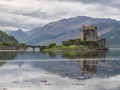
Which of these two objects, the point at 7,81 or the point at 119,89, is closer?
the point at 119,89

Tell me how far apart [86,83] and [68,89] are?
25.2ft

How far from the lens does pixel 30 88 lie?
6362cm

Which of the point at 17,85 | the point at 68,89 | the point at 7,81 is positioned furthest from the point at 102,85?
the point at 7,81

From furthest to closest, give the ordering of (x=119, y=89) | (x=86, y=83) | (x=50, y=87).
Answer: (x=86, y=83)
(x=50, y=87)
(x=119, y=89)

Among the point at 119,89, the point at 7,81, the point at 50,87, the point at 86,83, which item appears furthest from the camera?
the point at 7,81

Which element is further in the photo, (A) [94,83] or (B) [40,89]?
(A) [94,83]

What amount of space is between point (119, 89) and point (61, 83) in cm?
1411

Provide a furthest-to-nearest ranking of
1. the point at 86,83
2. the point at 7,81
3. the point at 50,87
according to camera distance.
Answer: the point at 7,81 < the point at 86,83 < the point at 50,87

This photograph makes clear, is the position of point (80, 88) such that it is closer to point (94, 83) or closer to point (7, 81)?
point (94, 83)

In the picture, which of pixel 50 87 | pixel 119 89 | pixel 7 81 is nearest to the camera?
pixel 119 89

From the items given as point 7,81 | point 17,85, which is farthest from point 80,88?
point 7,81

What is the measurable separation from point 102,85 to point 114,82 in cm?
544

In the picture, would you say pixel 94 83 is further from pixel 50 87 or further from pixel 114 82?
pixel 50 87

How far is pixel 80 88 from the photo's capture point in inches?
2474
